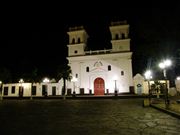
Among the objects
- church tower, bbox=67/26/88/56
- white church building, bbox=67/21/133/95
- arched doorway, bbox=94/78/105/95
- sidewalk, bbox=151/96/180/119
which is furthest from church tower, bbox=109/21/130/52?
sidewalk, bbox=151/96/180/119

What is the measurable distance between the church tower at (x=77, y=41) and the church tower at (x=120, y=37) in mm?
6528

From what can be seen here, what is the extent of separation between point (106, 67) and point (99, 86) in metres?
4.12

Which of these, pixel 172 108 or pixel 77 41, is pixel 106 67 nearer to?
pixel 77 41

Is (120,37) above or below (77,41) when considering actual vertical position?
above

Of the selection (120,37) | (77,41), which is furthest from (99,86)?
(77,41)

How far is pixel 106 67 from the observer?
37.1m

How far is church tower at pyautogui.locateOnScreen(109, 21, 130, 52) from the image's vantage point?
37.3 meters

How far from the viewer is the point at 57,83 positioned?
37750mm

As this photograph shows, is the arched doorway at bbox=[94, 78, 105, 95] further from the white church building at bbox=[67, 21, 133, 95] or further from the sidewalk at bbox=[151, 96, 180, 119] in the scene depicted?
the sidewalk at bbox=[151, 96, 180, 119]

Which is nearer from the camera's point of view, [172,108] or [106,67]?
[172,108]

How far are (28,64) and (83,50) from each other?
13.8 meters

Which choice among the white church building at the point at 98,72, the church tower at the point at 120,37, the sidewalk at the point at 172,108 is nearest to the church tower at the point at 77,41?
the white church building at the point at 98,72

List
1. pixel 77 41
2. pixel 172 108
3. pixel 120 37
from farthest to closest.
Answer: pixel 77 41
pixel 120 37
pixel 172 108

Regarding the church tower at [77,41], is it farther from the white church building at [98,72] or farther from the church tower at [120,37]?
the church tower at [120,37]
